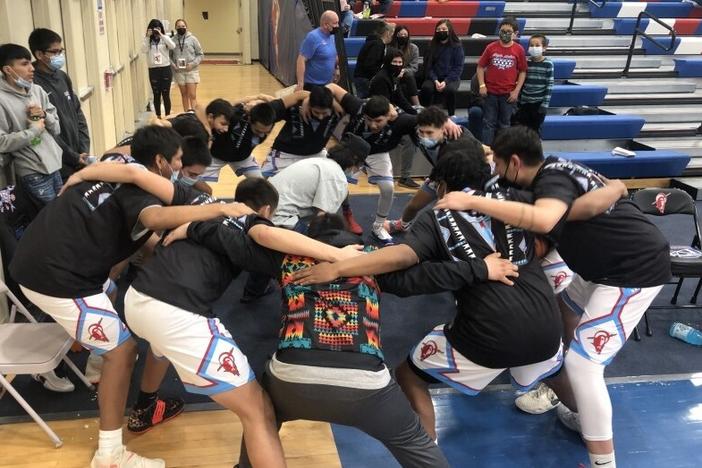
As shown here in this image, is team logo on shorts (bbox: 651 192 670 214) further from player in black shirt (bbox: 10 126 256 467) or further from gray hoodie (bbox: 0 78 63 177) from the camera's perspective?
gray hoodie (bbox: 0 78 63 177)

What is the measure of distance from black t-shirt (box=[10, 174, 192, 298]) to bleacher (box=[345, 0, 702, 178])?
5789 mm

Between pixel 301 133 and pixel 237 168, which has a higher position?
pixel 301 133

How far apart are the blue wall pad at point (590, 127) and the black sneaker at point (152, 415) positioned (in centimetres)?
595

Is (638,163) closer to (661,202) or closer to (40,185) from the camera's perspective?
(661,202)

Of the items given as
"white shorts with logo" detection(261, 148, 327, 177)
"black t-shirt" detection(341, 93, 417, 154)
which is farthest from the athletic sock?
"black t-shirt" detection(341, 93, 417, 154)

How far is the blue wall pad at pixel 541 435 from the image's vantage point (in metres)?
2.91

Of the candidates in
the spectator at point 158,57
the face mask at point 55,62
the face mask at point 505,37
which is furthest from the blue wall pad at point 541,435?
the spectator at point 158,57

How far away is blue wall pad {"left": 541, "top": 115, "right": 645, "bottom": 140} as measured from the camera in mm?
7535

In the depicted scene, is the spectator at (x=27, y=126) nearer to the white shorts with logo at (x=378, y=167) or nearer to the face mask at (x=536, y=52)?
the white shorts with logo at (x=378, y=167)

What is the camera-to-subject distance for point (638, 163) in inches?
281

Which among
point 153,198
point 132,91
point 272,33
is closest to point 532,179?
point 153,198

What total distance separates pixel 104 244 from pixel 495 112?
17.5 ft

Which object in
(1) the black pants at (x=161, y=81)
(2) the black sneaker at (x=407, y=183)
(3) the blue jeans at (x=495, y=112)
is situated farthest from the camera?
(1) the black pants at (x=161, y=81)

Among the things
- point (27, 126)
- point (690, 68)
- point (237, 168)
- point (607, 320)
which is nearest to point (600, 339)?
point (607, 320)
